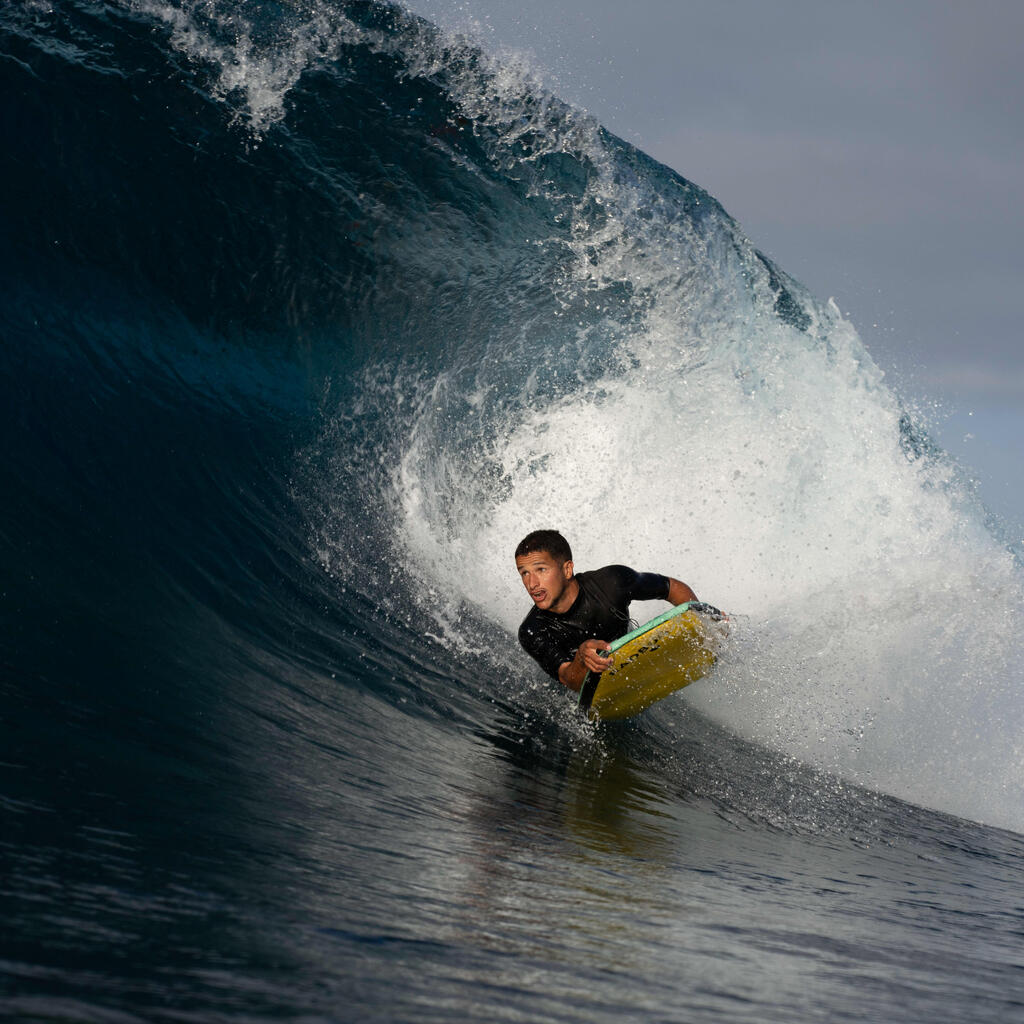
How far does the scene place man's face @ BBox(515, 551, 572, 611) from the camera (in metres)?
5.29

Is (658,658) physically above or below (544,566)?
below

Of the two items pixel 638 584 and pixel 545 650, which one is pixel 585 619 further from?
pixel 638 584

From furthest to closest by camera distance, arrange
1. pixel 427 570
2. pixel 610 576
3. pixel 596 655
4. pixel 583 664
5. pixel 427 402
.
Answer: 1. pixel 427 402
2. pixel 427 570
3. pixel 610 576
4. pixel 583 664
5. pixel 596 655

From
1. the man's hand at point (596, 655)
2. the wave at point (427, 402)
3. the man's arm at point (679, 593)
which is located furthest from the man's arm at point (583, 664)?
the man's arm at point (679, 593)

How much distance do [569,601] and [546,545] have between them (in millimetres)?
411

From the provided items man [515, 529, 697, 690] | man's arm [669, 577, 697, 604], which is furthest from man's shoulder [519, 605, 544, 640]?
man's arm [669, 577, 697, 604]

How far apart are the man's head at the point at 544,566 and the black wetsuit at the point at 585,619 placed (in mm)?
121

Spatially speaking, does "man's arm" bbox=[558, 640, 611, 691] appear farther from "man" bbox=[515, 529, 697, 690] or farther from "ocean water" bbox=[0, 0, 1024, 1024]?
"ocean water" bbox=[0, 0, 1024, 1024]

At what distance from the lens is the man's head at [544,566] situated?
17.4 feet

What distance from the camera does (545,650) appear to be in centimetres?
552

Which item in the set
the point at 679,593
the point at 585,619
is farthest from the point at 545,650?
the point at 679,593

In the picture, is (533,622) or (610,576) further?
(610,576)

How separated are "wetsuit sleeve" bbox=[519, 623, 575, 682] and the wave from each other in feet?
1.26

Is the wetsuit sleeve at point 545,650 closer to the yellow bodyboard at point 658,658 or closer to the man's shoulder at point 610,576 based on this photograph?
the yellow bodyboard at point 658,658
